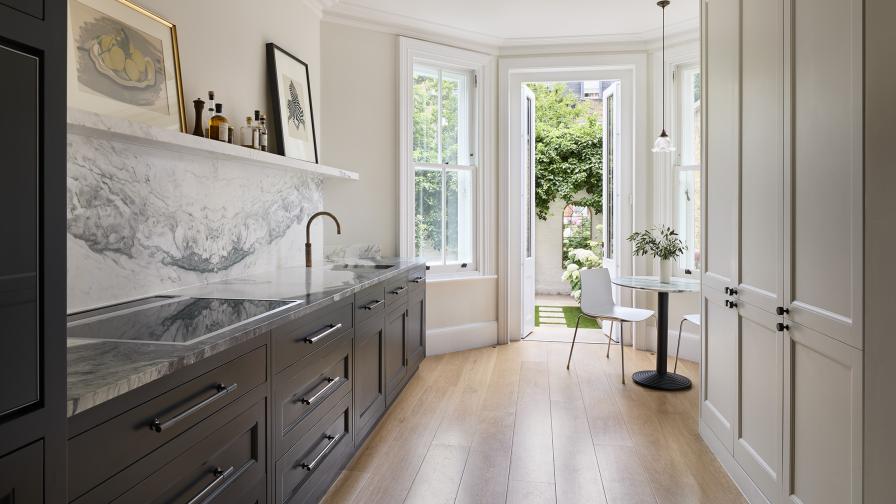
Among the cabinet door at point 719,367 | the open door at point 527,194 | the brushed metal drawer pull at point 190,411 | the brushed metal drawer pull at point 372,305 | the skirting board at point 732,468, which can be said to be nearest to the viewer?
the brushed metal drawer pull at point 190,411

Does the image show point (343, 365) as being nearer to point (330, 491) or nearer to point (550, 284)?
point (330, 491)

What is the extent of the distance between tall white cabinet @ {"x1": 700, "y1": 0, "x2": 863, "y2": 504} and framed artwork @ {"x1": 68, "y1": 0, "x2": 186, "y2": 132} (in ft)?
7.87

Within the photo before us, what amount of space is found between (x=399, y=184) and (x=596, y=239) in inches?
200

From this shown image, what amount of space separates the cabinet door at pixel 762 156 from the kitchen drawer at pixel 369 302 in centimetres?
176

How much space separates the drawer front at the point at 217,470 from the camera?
49.4 inches

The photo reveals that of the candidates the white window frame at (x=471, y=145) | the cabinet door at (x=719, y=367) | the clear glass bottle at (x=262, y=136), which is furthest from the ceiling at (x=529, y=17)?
the cabinet door at (x=719, y=367)

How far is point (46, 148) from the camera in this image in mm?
810

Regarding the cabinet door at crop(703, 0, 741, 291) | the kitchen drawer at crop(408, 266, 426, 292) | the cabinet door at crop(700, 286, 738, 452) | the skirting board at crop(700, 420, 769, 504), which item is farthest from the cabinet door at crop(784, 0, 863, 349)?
the kitchen drawer at crop(408, 266, 426, 292)

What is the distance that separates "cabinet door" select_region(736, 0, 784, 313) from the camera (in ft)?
6.70

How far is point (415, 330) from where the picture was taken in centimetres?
403

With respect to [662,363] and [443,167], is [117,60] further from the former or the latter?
[662,363]

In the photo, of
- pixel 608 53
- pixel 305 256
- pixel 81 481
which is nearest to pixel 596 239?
pixel 608 53

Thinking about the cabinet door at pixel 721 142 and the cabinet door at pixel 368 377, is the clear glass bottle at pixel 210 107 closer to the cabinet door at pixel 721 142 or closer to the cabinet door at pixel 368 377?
the cabinet door at pixel 368 377

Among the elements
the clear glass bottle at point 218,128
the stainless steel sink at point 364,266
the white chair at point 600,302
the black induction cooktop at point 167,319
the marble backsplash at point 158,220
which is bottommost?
the white chair at point 600,302
